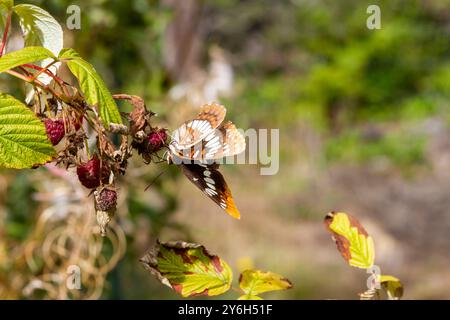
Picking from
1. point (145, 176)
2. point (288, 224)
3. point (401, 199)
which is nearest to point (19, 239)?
point (145, 176)

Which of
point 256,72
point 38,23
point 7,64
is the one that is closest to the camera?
point 7,64

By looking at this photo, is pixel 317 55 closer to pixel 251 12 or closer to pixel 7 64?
pixel 251 12

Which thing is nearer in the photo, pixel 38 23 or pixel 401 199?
pixel 38 23

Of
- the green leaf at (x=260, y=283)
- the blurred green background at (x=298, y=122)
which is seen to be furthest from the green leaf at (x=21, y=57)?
the blurred green background at (x=298, y=122)

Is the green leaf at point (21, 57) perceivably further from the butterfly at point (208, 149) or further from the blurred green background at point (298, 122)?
the blurred green background at point (298, 122)

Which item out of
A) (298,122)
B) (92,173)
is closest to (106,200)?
(92,173)

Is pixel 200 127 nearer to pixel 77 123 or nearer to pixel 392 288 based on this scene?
pixel 77 123
